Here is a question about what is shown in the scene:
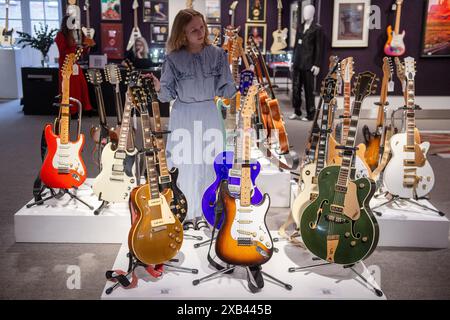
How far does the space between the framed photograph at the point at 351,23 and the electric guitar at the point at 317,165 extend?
17.7ft

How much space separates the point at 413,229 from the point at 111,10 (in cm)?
919

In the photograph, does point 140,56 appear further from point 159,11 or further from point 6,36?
point 6,36

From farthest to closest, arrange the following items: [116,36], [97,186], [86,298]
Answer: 1. [116,36]
2. [97,186]
3. [86,298]

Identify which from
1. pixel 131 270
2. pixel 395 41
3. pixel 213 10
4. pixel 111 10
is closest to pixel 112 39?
pixel 111 10

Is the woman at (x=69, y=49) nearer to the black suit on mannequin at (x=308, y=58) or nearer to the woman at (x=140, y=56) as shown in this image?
the woman at (x=140, y=56)

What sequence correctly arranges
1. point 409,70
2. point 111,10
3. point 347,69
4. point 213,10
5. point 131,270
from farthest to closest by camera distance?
point 213,10
point 111,10
point 409,70
point 347,69
point 131,270

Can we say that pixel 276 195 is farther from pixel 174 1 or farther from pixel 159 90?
pixel 174 1

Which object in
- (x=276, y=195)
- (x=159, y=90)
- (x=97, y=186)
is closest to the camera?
(x=159, y=90)

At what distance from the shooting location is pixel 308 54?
8047 millimetres

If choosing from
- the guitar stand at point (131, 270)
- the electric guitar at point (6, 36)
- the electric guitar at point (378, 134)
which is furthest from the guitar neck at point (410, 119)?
the electric guitar at point (6, 36)

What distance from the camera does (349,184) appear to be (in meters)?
2.80

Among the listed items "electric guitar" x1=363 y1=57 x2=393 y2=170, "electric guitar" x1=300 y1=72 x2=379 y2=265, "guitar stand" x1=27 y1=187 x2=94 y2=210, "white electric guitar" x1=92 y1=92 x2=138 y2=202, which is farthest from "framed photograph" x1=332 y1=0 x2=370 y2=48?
"electric guitar" x1=300 y1=72 x2=379 y2=265
